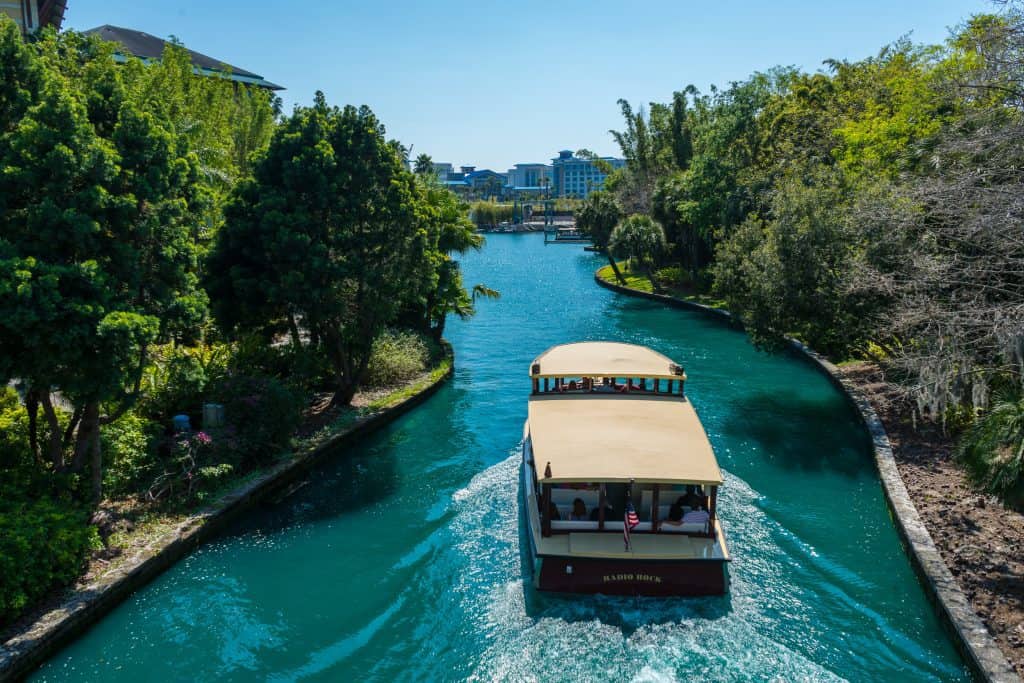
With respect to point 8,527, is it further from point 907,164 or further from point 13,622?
point 907,164

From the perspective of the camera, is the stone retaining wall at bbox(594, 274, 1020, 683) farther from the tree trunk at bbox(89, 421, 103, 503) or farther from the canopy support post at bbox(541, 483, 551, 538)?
the tree trunk at bbox(89, 421, 103, 503)

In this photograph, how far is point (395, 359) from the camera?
91.6ft

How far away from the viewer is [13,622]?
11.5 meters

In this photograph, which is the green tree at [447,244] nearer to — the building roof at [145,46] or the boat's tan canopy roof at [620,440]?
the boat's tan canopy roof at [620,440]

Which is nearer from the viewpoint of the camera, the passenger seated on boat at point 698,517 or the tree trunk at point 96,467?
the passenger seated on boat at point 698,517

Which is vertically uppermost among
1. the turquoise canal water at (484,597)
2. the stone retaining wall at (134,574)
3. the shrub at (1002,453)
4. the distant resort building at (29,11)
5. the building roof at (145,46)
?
the building roof at (145,46)

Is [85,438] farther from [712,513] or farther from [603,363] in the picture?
[712,513]

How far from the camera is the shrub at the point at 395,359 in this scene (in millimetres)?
27125

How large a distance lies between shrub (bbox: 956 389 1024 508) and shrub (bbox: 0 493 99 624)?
16.2m

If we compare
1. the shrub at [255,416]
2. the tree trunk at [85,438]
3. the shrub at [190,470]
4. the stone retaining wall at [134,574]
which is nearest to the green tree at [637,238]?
the stone retaining wall at [134,574]

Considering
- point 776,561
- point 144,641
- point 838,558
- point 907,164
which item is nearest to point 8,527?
point 144,641

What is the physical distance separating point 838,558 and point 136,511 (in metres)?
15.6

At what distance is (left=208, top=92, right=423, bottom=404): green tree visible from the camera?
20234 millimetres

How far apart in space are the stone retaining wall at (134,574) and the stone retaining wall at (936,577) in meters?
15.0
